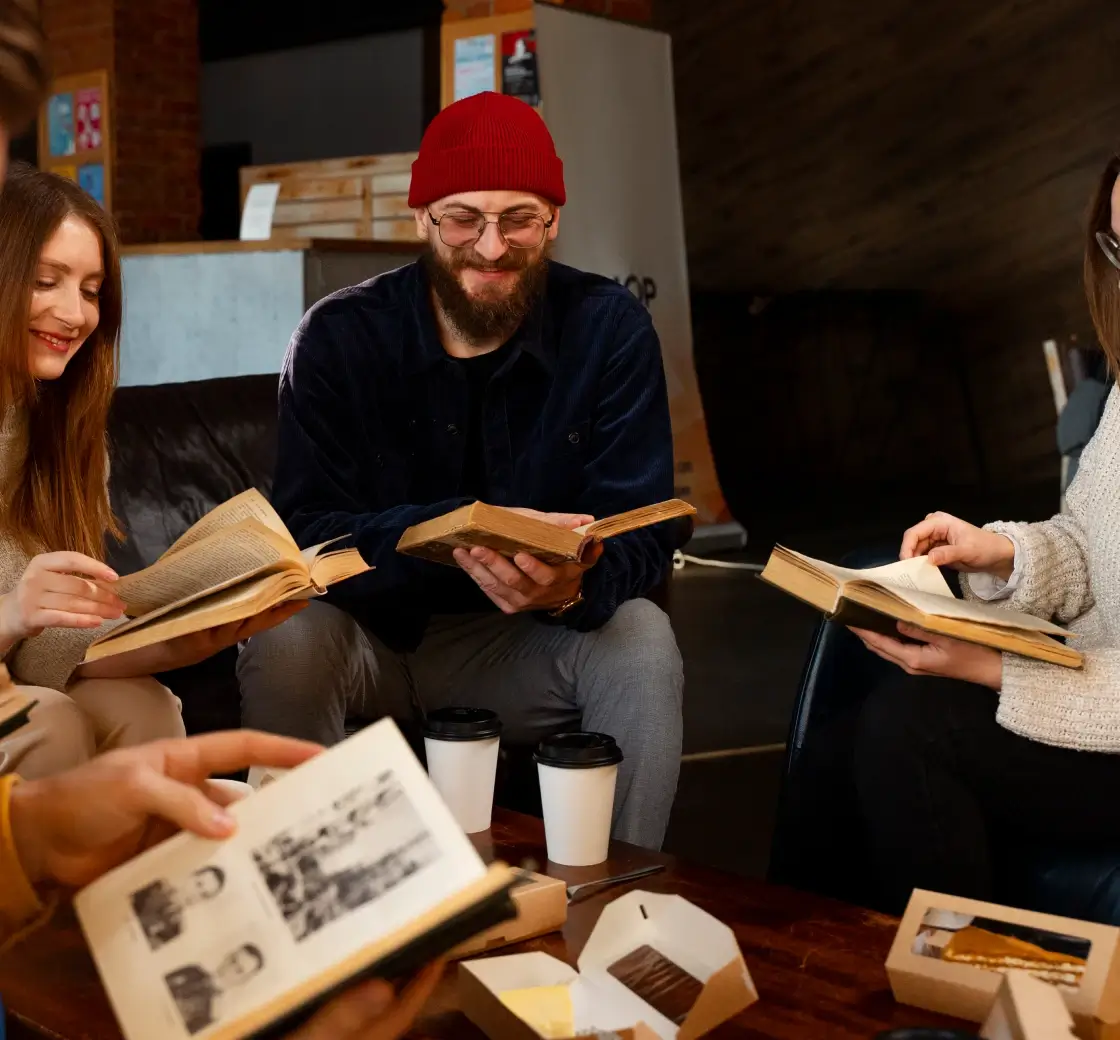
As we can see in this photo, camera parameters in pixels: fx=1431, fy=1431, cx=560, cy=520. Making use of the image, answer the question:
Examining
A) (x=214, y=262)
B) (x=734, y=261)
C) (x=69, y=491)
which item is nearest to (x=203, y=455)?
(x=69, y=491)

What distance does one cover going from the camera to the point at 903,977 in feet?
3.71

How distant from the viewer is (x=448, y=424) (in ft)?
7.20

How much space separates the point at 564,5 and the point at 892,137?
→ 3238 millimetres

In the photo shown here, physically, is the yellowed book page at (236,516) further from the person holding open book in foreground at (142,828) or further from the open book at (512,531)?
the person holding open book in foreground at (142,828)

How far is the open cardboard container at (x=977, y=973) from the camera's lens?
1061mm

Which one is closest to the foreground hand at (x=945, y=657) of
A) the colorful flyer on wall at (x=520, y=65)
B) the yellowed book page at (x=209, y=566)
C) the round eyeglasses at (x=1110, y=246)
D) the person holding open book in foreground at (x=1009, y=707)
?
the person holding open book in foreground at (x=1009, y=707)

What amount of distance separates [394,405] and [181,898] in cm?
138

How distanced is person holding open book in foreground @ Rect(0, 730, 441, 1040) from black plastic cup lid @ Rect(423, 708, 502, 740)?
0.57 m

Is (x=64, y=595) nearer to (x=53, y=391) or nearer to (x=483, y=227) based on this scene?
(x=53, y=391)

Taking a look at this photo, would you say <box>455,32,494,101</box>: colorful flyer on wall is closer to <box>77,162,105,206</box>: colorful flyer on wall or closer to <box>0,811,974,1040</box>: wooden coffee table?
<box>77,162,105,206</box>: colorful flyer on wall

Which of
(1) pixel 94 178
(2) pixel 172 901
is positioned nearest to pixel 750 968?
(2) pixel 172 901

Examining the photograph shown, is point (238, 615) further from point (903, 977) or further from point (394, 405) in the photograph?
point (394, 405)

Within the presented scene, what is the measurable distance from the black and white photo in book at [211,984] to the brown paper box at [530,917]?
397 millimetres

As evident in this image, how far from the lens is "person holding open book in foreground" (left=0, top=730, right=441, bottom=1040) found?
2.84 feet
